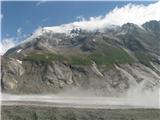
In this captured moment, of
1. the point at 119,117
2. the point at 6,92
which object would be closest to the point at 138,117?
the point at 119,117

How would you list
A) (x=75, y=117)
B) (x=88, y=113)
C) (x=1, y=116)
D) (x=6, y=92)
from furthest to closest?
1. (x=6, y=92)
2. (x=88, y=113)
3. (x=75, y=117)
4. (x=1, y=116)

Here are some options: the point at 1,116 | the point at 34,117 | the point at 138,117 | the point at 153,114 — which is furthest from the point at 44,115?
the point at 153,114

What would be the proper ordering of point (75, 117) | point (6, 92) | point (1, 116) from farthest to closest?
point (6, 92) < point (75, 117) < point (1, 116)

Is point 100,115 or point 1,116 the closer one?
point 1,116

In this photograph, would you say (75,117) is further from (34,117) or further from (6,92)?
(6,92)

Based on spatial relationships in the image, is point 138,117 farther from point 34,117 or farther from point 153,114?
point 34,117

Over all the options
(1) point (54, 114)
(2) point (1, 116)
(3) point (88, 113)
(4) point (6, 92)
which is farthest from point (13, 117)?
(4) point (6, 92)

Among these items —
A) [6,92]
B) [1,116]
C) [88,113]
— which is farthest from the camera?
[6,92]

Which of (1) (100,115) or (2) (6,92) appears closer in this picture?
(1) (100,115)

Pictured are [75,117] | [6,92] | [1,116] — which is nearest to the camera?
[1,116]
